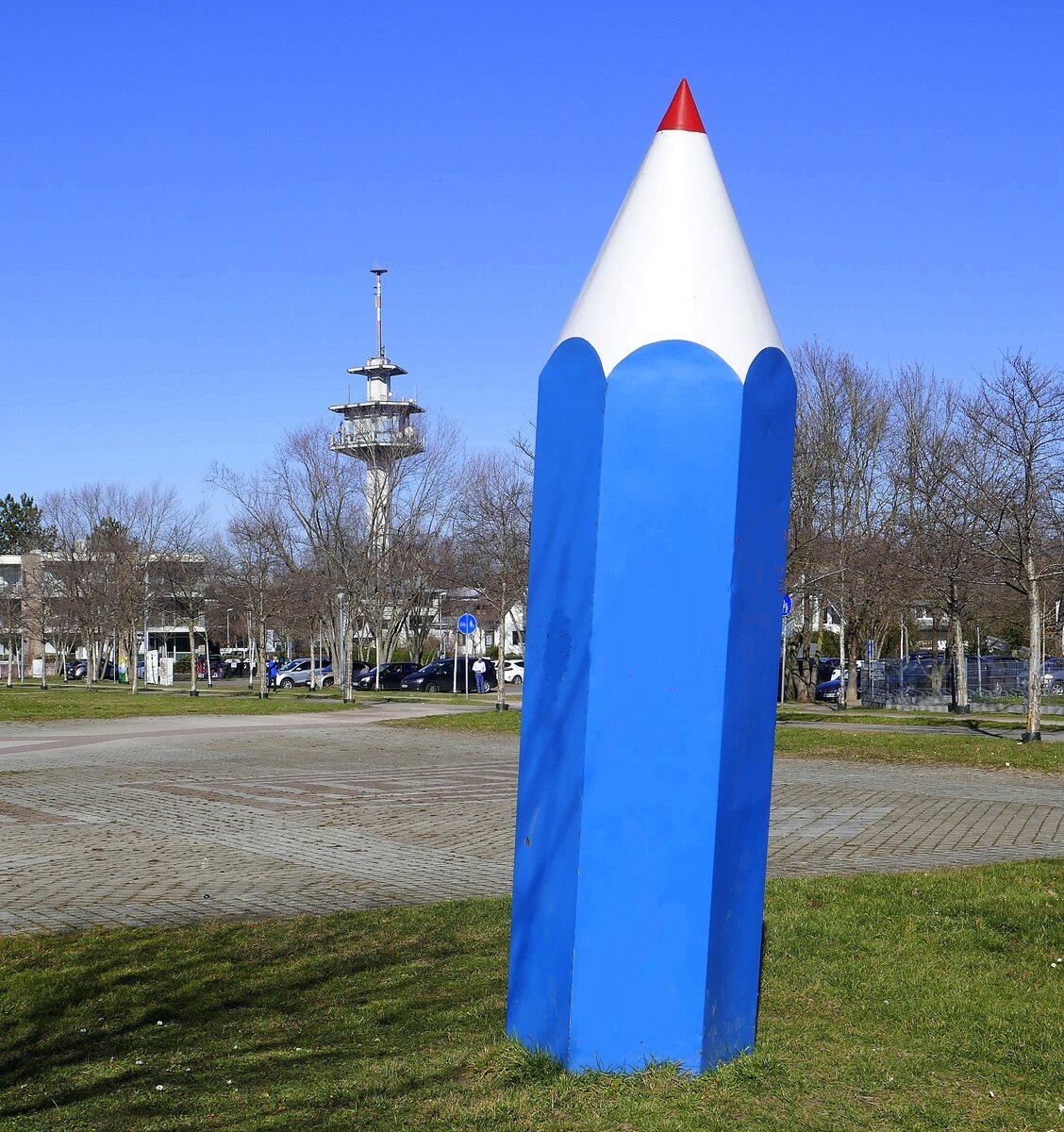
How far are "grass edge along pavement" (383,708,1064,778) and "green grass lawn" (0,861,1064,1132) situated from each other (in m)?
11.5

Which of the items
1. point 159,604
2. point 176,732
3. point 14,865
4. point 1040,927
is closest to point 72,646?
point 159,604

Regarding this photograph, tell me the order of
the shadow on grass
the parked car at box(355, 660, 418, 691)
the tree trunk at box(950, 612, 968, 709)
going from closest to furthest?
the shadow on grass → the tree trunk at box(950, 612, 968, 709) → the parked car at box(355, 660, 418, 691)

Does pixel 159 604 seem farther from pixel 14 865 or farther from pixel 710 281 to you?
pixel 710 281

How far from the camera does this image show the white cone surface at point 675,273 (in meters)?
4.71

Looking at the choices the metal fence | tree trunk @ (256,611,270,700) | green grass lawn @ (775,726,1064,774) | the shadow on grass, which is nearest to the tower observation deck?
tree trunk @ (256,611,270,700)

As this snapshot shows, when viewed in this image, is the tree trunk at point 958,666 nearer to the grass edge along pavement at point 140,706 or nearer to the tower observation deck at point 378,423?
the grass edge along pavement at point 140,706

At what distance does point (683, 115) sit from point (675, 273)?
0.77m

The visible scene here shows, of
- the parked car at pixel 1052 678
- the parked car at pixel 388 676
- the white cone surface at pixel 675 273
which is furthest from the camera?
the parked car at pixel 388 676

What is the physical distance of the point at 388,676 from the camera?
Result: 178 feet

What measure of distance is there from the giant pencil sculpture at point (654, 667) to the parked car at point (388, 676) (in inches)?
1930

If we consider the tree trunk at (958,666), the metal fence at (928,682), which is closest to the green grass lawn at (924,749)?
the tree trunk at (958,666)

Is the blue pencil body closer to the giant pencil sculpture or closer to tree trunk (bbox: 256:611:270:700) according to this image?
the giant pencil sculpture

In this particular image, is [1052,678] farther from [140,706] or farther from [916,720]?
[140,706]

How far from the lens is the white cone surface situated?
4715 mm
